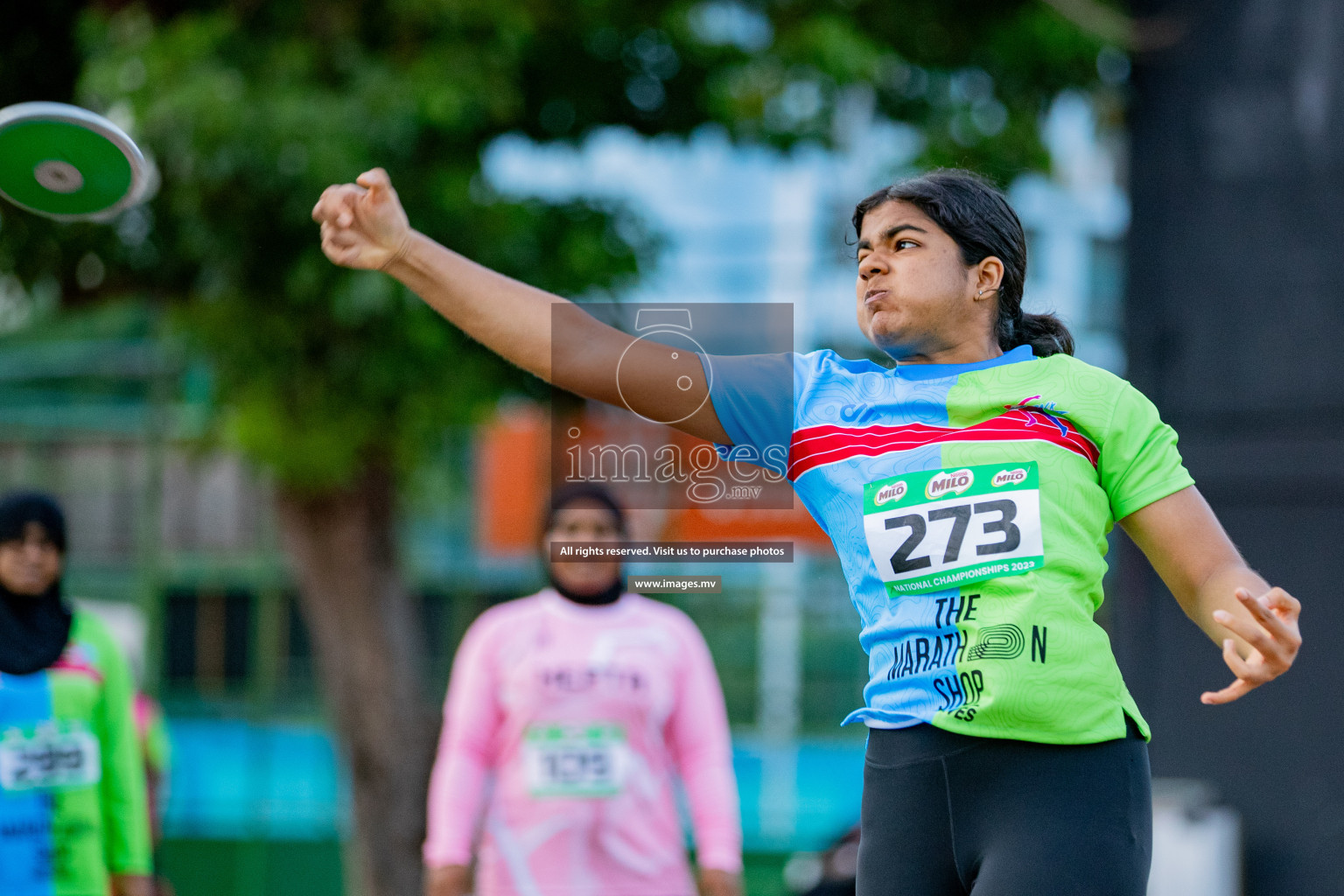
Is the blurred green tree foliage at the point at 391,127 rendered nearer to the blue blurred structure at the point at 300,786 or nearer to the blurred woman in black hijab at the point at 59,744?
the blurred woman in black hijab at the point at 59,744

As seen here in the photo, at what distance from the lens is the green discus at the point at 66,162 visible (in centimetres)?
255

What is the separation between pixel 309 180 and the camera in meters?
5.36

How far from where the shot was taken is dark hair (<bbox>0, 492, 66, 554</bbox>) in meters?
4.09

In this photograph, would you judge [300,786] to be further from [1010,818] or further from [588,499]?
[1010,818]

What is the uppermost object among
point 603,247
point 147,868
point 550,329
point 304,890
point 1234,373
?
point 603,247

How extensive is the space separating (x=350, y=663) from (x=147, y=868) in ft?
11.3

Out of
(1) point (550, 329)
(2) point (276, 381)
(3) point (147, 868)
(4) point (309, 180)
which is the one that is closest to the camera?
(1) point (550, 329)

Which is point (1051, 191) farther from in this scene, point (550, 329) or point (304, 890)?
point (304, 890)

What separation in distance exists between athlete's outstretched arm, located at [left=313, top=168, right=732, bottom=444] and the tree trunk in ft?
17.1

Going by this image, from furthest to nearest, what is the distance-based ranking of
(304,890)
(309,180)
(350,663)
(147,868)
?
(304,890) < (350,663) < (309,180) < (147,868)

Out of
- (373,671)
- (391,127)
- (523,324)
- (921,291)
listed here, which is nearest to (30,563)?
(391,127)

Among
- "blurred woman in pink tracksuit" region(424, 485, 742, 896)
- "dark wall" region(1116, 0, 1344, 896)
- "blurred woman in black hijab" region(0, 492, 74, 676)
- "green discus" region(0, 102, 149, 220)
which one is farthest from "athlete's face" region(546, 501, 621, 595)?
"dark wall" region(1116, 0, 1344, 896)

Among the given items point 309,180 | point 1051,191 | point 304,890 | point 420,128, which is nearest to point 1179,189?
point 1051,191

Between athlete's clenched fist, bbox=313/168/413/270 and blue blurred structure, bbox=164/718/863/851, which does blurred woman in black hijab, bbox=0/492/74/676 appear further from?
blue blurred structure, bbox=164/718/863/851
